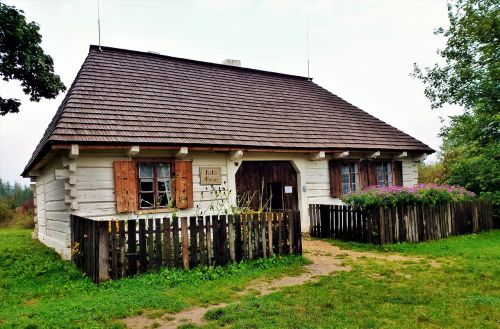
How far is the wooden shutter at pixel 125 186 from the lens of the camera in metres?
9.16

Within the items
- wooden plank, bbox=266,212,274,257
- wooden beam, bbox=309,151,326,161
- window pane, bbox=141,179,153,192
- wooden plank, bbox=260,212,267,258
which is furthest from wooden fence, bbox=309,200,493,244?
window pane, bbox=141,179,153,192

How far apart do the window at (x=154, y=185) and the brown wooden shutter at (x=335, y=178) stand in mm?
5648

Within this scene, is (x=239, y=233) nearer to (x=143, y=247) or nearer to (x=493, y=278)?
(x=143, y=247)

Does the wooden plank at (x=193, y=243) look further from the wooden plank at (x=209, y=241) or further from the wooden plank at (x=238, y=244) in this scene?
the wooden plank at (x=238, y=244)

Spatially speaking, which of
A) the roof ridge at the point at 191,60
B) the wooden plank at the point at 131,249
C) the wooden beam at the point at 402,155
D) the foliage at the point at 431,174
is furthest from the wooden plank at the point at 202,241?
the foliage at the point at 431,174

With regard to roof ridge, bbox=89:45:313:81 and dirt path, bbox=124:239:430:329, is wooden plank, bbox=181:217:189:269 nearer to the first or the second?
dirt path, bbox=124:239:430:329

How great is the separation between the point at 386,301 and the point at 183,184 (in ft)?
20.7

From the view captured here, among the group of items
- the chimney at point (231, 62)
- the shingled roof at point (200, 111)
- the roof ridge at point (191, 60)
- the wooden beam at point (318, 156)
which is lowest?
the wooden beam at point (318, 156)

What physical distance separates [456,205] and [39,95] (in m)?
11.8

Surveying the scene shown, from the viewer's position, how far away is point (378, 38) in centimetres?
1677

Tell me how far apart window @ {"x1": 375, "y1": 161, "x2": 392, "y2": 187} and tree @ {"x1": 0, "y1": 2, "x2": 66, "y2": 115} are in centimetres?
1081

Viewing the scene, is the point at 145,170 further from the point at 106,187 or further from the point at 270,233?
the point at 270,233

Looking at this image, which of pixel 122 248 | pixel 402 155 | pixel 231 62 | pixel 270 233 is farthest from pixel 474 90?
pixel 122 248

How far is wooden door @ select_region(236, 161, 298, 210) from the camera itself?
1135cm
